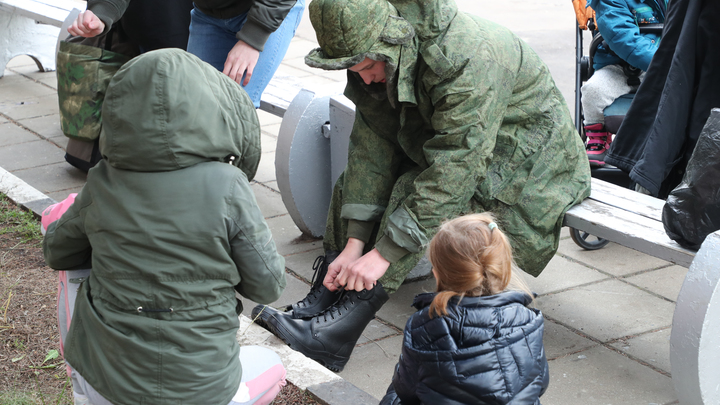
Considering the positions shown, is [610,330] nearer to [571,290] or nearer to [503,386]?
[571,290]

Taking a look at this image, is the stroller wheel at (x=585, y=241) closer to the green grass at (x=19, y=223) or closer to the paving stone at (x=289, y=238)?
the paving stone at (x=289, y=238)

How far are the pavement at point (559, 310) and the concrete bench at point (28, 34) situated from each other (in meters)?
1.12

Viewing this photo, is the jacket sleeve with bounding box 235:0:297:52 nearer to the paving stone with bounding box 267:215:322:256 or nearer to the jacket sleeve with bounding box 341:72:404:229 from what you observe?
the jacket sleeve with bounding box 341:72:404:229

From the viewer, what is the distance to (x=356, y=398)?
2.33 meters

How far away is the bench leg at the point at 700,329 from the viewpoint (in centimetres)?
210

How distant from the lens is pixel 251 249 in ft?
5.81

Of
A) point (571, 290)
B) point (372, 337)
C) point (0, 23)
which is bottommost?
point (0, 23)

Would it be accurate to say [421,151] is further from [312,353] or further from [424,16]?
[312,353]

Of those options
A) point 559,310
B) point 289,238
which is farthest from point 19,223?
point 559,310

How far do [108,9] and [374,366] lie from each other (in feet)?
6.66

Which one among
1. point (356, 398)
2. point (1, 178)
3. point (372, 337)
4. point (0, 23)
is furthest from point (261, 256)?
point (0, 23)

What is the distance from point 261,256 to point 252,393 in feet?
1.66

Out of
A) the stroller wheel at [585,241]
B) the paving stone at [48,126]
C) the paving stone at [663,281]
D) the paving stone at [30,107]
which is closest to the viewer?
the paving stone at [663,281]

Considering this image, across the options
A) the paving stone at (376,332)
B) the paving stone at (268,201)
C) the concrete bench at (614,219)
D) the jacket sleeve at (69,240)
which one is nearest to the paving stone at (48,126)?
the paving stone at (268,201)
